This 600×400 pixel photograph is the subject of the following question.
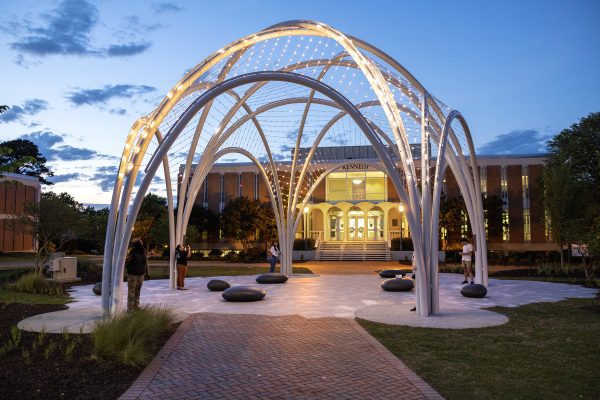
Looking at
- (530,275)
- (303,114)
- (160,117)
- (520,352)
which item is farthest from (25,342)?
(530,275)

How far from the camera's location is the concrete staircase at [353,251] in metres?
41.9

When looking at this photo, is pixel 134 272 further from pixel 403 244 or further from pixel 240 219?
pixel 240 219

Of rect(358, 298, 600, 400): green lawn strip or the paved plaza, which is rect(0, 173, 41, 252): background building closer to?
the paved plaza

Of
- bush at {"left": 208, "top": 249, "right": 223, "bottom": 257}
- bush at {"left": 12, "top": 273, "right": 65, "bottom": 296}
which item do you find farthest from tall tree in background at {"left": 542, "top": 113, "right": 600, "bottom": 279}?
bush at {"left": 208, "top": 249, "right": 223, "bottom": 257}

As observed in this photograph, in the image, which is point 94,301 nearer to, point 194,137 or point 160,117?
point 160,117

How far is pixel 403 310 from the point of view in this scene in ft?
42.1

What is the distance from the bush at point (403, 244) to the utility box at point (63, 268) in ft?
90.4

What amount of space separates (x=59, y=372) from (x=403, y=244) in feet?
125

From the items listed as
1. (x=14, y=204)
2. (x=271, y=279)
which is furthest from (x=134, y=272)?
(x=14, y=204)

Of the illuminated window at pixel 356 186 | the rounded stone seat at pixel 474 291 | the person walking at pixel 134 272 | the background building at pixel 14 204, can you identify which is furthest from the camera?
the background building at pixel 14 204

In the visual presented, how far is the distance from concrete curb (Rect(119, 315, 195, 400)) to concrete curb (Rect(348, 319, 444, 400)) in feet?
11.9

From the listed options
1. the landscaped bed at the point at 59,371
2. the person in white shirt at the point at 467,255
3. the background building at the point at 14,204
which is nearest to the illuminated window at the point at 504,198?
the person in white shirt at the point at 467,255

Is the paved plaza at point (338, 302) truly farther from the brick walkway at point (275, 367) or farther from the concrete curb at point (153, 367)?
the brick walkway at point (275, 367)

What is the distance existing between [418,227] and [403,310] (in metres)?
2.43
